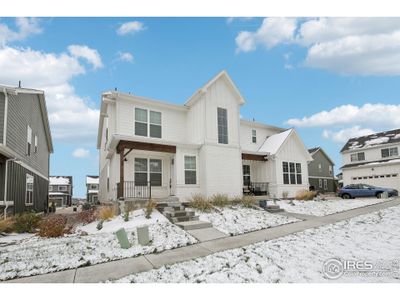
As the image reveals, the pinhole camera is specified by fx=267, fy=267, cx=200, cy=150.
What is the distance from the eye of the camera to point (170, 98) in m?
16.8

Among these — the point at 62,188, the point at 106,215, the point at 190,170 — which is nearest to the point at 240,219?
the point at 190,170

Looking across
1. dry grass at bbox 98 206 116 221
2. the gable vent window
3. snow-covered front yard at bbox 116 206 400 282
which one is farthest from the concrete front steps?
the gable vent window

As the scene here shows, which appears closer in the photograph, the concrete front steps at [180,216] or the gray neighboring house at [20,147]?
the concrete front steps at [180,216]

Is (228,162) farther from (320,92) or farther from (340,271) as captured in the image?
(340,271)

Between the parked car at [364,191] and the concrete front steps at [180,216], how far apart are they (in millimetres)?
18276

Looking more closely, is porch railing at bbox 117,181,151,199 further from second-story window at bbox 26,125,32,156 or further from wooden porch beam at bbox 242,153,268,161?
wooden porch beam at bbox 242,153,268,161

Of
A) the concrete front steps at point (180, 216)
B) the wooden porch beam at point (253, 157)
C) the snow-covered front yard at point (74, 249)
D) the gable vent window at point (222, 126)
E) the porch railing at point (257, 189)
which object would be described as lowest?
the snow-covered front yard at point (74, 249)

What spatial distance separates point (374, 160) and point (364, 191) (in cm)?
1221

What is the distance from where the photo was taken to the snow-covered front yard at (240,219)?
961 cm

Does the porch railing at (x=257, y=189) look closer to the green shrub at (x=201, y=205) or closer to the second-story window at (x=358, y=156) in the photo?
the green shrub at (x=201, y=205)

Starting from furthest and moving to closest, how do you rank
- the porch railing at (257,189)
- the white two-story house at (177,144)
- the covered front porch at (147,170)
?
1. the porch railing at (257,189)
2. the white two-story house at (177,144)
3. the covered front porch at (147,170)

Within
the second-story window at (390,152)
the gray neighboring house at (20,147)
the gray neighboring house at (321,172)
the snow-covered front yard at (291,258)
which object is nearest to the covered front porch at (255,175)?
the snow-covered front yard at (291,258)

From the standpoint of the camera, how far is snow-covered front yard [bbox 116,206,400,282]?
520 centimetres

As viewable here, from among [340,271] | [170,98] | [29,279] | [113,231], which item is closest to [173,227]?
[113,231]
